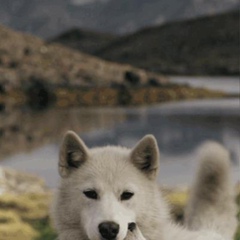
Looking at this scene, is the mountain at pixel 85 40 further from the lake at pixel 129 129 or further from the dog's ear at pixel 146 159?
the dog's ear at pixel 146 159

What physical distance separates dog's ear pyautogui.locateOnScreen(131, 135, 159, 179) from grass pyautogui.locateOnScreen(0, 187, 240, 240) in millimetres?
3177

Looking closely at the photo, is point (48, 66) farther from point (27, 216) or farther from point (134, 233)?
point (134, 233)

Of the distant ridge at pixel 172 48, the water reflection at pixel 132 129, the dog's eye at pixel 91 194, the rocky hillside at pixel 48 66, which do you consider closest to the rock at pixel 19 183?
the water reflection at pixel 132 129

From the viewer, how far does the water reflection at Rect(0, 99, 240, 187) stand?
33.1ft

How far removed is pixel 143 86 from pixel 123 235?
954 cm

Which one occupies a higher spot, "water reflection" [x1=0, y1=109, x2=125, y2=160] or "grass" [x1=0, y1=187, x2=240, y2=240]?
"water reflection" [x1=0, y1=109, x2=125, y2=160]

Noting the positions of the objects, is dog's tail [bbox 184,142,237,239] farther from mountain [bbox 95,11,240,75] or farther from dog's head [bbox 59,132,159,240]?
mountain [bbox 95,11,240,75]

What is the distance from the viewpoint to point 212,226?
491 centimetres

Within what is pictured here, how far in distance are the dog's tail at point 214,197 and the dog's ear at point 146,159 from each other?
2.83 ft

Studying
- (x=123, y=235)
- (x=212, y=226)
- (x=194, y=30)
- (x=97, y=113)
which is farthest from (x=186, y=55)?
(x=123, y=235)

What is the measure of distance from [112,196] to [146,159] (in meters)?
0.38

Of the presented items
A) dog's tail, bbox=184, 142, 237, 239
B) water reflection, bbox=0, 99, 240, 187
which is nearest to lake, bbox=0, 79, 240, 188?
water reflection, bbox=0, 99, 240, 187

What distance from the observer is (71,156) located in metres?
4.14

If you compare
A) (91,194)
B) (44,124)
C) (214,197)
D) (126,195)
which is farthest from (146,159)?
(44,124)
